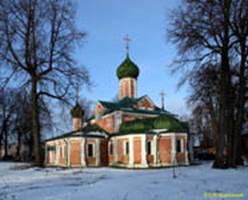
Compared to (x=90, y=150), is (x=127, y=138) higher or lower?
higher

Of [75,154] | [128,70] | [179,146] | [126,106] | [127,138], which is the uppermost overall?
[128,70]

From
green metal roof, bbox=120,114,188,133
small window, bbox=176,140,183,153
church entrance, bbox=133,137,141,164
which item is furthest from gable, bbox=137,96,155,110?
small window, bbox=176,140,183,153

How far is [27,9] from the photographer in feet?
83.6

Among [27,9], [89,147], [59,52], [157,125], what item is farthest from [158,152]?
[27,9]

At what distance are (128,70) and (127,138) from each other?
937cm

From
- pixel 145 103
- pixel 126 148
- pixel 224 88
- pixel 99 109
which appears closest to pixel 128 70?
pixel 145 103

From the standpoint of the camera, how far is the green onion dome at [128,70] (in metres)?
39.1

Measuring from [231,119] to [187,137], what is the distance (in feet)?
18.4

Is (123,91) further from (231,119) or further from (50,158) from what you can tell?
(231,119)

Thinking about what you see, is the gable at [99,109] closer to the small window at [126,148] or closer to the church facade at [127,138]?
the church facade at [127,138]

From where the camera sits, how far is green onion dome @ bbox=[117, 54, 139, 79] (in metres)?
39.1

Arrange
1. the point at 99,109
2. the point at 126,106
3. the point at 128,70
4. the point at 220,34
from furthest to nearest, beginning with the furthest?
the point at 99,109 < the point at 128,70 < the point at 126,106 < the point at 220,34

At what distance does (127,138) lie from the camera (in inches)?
1280

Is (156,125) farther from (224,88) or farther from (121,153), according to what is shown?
(224,88)
